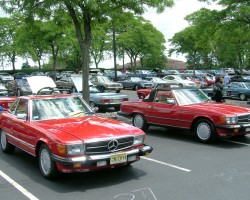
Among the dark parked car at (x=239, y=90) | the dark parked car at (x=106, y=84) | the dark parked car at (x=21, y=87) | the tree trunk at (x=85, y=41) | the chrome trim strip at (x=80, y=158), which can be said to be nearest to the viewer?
the chrome trim strip at (x=80, y=158)

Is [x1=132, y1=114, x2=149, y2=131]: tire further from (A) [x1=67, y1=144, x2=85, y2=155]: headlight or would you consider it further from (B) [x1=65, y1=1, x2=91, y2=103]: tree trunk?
(A) [x1=67, y1=144, x2=85, y2=155]: headlight

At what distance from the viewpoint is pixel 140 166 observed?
6562mm

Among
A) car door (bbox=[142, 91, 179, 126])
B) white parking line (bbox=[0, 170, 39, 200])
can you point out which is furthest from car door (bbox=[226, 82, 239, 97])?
white parking line (bbox=[0, 170, 39, 200])

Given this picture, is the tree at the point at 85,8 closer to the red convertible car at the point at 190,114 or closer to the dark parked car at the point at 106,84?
the red convertible car at the point at 190,114

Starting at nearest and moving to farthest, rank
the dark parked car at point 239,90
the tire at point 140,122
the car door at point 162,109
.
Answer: the car door at point 162,109
the tire at point 140,122
the dark parked car at point 239,90

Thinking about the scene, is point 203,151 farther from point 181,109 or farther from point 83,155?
point 83,155

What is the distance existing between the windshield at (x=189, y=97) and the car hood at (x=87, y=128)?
355 cm

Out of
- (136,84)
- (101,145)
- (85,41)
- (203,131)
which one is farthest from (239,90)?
(101,145)

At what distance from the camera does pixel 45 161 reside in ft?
18.9

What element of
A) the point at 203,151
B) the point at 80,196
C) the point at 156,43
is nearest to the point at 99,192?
the point at 80,196

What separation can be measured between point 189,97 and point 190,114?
2.86ft

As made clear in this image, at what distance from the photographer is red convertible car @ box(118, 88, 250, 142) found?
8320 mm

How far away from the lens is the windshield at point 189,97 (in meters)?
9.52

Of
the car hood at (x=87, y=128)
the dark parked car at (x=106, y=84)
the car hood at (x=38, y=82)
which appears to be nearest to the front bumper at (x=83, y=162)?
the car hood at (x=87, y=128)
